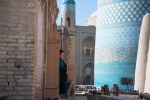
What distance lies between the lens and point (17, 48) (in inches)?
210

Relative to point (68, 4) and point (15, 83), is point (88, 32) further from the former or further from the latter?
point (15, 83)

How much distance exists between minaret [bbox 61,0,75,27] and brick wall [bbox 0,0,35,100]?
30109 mm

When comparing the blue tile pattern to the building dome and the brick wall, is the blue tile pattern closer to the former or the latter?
the building dome

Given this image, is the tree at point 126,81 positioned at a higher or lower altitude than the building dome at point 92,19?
lower

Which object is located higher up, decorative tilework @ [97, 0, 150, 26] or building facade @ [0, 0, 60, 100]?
decorative tilework @ [97, 0, 150, 26]

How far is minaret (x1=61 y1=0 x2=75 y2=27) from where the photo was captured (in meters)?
35.4

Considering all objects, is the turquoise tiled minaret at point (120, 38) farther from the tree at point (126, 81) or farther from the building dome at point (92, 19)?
the building dome at point (92, 19)

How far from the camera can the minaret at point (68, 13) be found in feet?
116

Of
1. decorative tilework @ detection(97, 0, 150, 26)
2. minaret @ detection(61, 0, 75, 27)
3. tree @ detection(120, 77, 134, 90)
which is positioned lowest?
tree @ detection(120, 77, 134, 90)

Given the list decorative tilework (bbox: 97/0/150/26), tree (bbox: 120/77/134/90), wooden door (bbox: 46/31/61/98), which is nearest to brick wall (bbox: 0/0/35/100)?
wooden door (bbox: 46/31/61/98)

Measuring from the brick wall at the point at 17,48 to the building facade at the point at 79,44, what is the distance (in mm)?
29979

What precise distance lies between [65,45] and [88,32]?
21.3 meters

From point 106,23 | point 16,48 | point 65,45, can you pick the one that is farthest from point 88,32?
point 16,48

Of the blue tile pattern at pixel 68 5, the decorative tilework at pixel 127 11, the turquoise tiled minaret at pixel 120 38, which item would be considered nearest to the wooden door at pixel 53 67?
the turquoise tiled minaret at pixel 120 38
